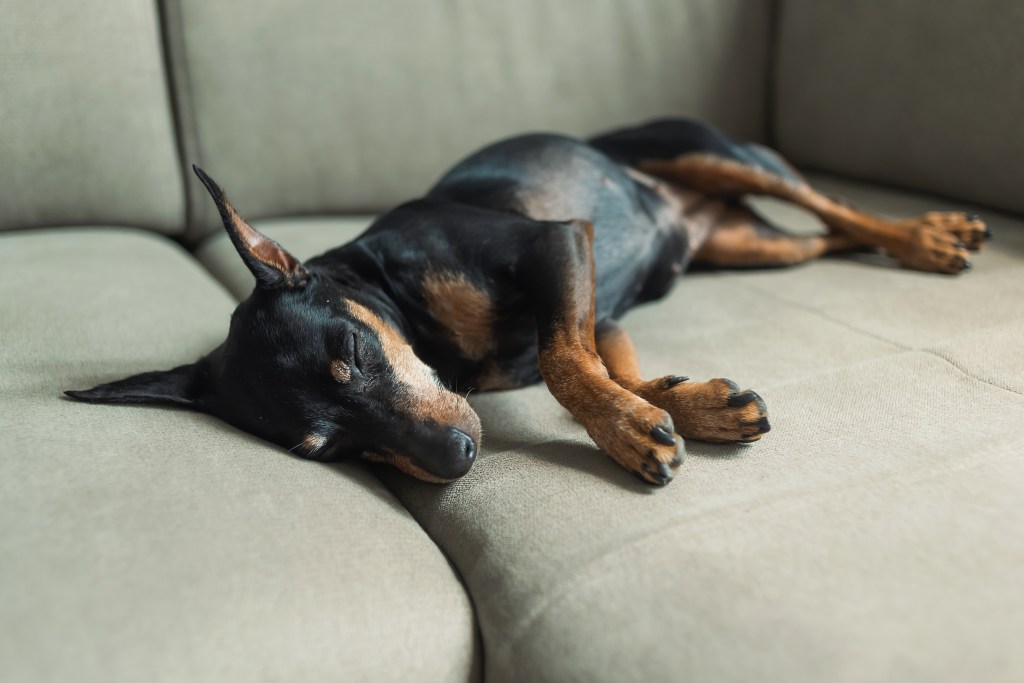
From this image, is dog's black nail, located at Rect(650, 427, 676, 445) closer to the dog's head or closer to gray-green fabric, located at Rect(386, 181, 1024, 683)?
gray-green fabric, located at Rect(386, 181, 1024, 683)

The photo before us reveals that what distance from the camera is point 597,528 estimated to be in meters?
1.33

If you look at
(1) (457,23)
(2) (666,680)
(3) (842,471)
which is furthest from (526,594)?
(1) (457,23)

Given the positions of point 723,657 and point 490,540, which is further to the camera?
point 490,540

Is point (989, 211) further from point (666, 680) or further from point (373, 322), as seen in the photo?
point (666, 680)

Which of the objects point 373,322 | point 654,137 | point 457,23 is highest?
point 457,23

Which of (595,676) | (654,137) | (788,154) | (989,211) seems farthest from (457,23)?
(595,676)

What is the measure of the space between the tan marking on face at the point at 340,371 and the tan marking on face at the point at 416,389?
0.31 ft

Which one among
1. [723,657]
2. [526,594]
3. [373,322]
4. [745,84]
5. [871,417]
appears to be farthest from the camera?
[745,84]

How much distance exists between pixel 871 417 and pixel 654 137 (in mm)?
1442

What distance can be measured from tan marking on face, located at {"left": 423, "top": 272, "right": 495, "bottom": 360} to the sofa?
5.5 inches

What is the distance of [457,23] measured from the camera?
3045 millimetres

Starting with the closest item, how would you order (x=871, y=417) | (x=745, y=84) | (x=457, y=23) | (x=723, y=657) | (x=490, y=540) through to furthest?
(x=723, y=657) < (x=490, y=540) < (x=871, y=417) < (x=457, y=23) < (x=745, y=84)

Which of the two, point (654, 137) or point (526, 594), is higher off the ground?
point (654, 137)

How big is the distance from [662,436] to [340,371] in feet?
2.05
